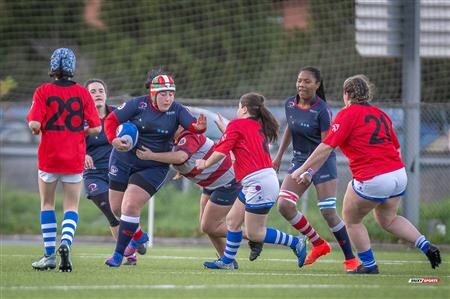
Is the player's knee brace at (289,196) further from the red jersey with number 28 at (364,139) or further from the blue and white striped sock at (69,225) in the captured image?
the blue and white striped sock at (69,225)

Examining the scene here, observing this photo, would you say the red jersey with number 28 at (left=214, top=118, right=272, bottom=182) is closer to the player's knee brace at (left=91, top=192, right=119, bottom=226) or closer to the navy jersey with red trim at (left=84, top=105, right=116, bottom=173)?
the player's knee brace at (left=91, top=192, right=119, bottom=226)

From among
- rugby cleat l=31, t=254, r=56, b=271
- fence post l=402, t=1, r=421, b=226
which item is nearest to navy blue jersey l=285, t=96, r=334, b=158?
rugby cleat l=31, t=254, r=56, b=271

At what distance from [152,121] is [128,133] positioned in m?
0.29

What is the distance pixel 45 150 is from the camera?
888 cm

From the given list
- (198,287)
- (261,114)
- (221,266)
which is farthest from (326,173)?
(198,287)

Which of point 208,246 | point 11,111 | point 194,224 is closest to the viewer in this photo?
point 208,246

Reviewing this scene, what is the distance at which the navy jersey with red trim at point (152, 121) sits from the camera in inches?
368

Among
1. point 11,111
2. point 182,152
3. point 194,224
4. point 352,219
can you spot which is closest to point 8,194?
point 11,111

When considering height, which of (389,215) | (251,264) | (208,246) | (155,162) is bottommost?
(208,246)

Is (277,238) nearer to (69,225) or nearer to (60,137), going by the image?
(69,225)

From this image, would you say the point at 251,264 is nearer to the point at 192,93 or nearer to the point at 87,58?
the point at 192,93

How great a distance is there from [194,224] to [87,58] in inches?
364

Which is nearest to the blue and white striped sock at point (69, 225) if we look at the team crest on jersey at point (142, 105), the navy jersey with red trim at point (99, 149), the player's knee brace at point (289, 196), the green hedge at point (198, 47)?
the team crest on jersey at point (142, 105)

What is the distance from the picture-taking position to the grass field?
6738mm
